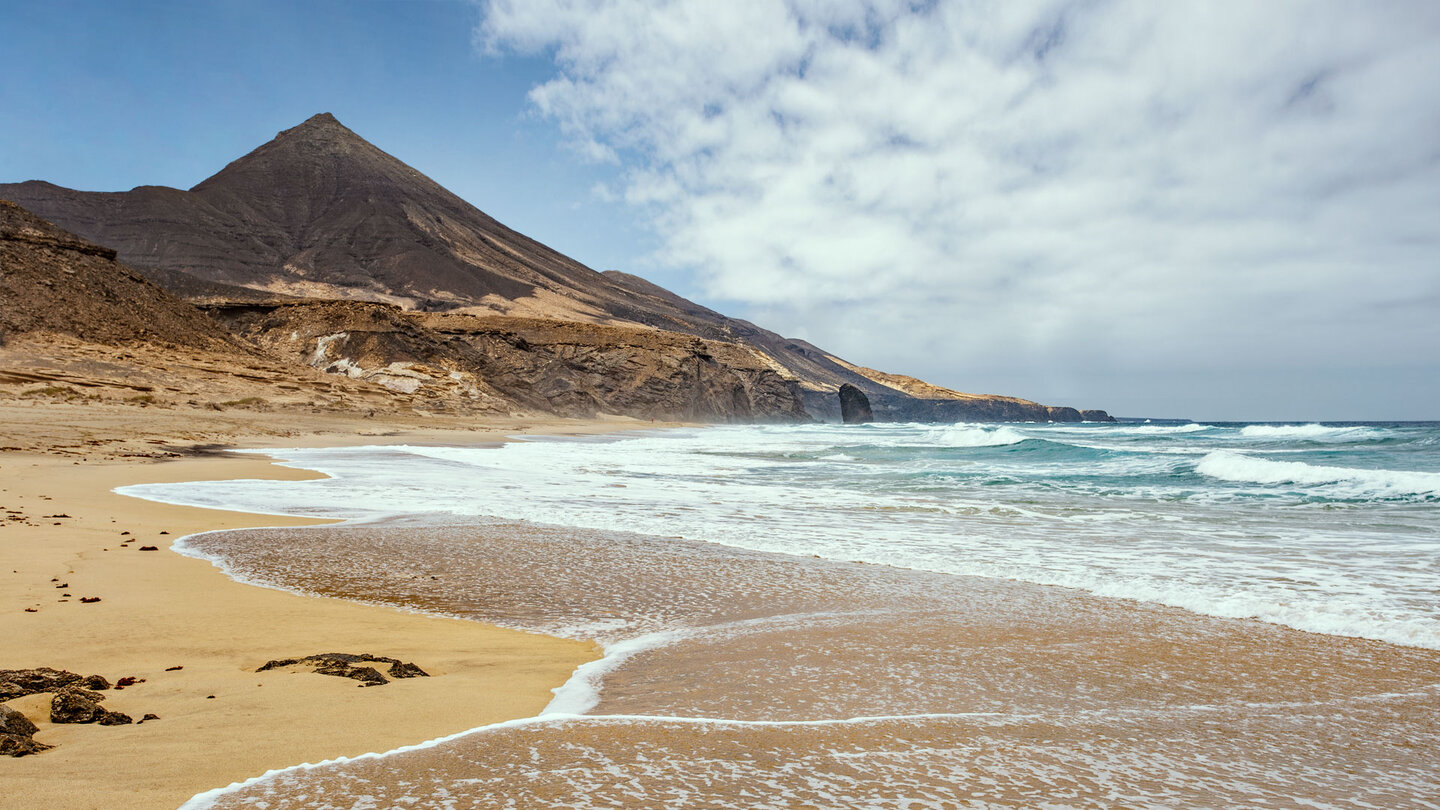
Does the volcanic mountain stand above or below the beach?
above

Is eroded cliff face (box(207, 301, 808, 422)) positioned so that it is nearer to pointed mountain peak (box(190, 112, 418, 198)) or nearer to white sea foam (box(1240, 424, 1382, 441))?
white sea foam (box(1240, 424, 1382, 441))

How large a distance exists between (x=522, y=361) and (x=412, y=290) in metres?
41.8

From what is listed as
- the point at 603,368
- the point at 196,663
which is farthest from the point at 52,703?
the point at 603,368

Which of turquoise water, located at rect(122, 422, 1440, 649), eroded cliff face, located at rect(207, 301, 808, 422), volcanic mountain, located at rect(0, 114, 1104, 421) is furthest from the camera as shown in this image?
volcanic mountain, located at rect(0, 114, 1104, 421)

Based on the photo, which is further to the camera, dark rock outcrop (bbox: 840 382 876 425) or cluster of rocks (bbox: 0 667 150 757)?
dark rock outcrop (bbox: 840 382 876 425)

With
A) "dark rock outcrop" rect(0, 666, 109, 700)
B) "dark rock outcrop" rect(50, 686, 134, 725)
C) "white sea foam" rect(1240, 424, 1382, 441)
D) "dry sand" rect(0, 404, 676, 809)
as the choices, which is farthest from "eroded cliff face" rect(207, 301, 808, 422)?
"white sea foam" rect(1240, 424, 1382, 441)

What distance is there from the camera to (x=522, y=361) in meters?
65.8

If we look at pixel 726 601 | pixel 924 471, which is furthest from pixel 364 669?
pixel 924 471

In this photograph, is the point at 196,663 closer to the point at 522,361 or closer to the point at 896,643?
the point at 896,643

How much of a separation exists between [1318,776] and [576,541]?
5700 millimetres

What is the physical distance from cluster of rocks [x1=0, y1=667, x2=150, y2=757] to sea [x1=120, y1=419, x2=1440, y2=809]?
753 mm

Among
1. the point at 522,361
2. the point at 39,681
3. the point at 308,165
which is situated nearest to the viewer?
the point at 39,681

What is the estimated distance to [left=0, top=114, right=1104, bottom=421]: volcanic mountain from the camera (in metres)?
55.7

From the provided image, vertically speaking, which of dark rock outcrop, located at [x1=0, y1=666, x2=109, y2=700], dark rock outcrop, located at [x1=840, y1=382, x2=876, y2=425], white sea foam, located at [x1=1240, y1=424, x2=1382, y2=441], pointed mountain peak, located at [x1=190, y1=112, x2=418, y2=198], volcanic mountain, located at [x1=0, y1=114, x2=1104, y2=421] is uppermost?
pointed mountain peak, located at [x1=190, y1=112, x2=418, y2=198]
